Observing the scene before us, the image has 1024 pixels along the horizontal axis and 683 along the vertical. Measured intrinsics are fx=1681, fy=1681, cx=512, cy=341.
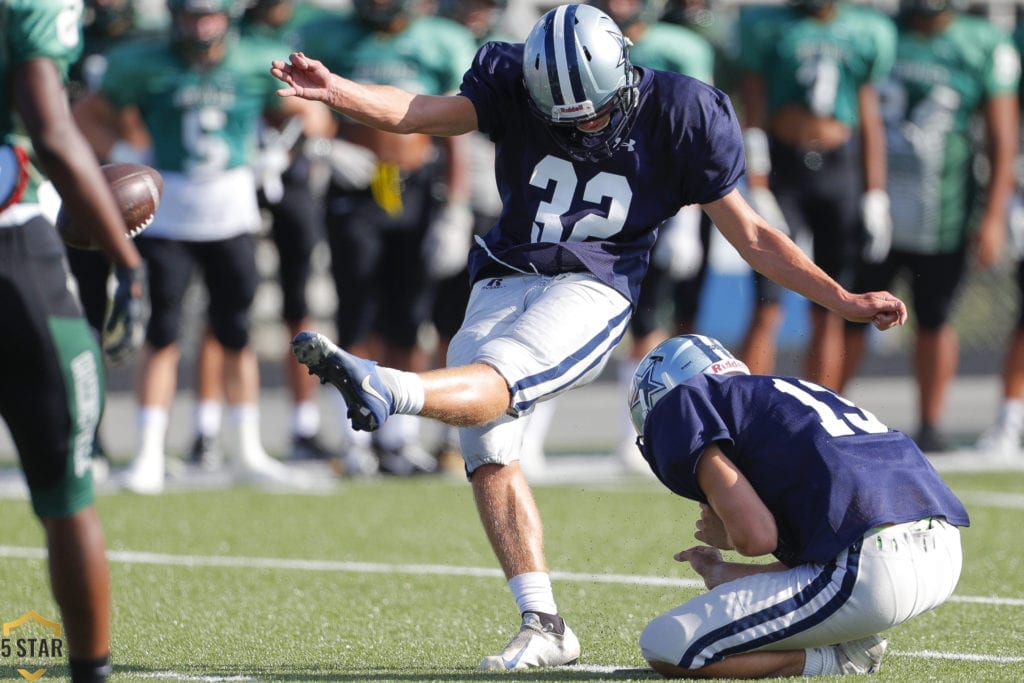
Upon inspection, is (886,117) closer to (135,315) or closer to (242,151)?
(242,151)

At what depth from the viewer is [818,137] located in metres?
7.85

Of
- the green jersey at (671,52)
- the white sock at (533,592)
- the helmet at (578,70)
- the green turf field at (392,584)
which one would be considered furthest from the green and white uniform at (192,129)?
the white sock at (533,592)

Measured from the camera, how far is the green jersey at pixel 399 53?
757 cm

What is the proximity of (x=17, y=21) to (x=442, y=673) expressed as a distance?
164 centimetres

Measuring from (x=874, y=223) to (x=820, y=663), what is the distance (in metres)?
4.42

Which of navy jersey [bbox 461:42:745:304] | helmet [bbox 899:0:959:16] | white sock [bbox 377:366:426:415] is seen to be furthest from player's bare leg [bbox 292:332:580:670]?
helmet [bbox 899:0:959:16]

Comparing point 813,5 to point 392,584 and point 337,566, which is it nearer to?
point 337,566

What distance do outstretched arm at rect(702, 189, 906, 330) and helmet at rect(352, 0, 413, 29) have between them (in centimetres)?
371

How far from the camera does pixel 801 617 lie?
3.51m

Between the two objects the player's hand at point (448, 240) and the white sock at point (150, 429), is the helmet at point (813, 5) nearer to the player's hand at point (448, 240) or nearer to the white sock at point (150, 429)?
the player's hand at point (448, 240)

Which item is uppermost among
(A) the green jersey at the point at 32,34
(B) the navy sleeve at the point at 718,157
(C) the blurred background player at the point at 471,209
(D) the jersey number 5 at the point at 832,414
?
(A) the green jersey at the point at 32,34

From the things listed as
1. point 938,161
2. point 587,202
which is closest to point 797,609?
point 587,202

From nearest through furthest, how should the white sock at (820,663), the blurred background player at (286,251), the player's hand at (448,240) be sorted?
the white sock at (820,663)
the player's hand at (448,240)
the blurred background player at (286,251)

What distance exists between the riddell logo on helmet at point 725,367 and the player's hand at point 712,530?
0.31 metres
